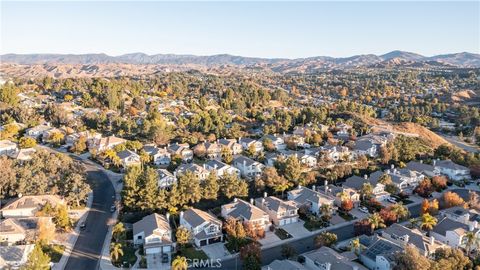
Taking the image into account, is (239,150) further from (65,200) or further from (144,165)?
(65,200)

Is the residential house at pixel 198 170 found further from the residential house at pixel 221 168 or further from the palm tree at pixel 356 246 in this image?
the palm tree at pixel 356 246

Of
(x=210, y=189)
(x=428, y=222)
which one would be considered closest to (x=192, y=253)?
(x=210, y=189)

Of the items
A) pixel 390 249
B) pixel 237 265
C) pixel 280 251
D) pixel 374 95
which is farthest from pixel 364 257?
pixel 374 95

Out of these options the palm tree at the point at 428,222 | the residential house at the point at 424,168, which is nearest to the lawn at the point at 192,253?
the palm tree at the point at 428,222

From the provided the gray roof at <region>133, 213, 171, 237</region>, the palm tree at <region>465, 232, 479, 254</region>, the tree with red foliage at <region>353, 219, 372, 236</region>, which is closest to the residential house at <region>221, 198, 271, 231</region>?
the gray roof at <region>133, 213, 171, 237</region>

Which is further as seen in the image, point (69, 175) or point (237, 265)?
point (69, 175)

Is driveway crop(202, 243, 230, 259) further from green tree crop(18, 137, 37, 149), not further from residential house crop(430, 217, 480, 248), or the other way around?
green tree crop(18, 137, 37, 149)
